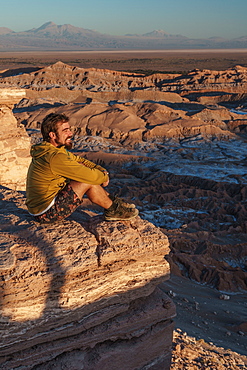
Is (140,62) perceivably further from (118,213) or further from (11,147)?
(118,213)

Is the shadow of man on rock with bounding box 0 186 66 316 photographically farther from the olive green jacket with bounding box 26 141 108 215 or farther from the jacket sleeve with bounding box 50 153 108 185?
the jacket sleeve with bounding box 50 153 108 185

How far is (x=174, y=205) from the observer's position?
41.0ft

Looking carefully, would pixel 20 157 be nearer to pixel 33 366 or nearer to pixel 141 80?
pixel 33 366

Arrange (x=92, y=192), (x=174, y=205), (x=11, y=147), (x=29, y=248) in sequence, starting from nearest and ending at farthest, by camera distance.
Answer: (x=29, y=248)
(x=92, y=192)
(x=11, y=147)
(x=174, y=205)

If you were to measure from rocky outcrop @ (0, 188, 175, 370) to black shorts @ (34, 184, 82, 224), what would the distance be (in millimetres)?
88

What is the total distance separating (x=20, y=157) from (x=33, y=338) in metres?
3.70

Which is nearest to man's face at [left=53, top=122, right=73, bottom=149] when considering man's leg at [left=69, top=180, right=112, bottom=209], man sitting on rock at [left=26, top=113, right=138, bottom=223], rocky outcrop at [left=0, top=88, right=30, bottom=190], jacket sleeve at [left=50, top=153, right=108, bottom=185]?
man sitting on rock at [left=26, top=113, right=138, bottom=223]

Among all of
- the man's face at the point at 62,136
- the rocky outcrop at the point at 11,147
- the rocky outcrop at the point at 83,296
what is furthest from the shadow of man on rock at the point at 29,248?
the rocky outcrop at the point at 11,147

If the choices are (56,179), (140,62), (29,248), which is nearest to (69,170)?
(56,179)

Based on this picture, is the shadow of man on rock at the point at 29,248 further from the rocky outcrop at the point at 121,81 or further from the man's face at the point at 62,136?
the rocky outcrop at the point at 121,81

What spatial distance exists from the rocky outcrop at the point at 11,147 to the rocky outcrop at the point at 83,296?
2.23 m

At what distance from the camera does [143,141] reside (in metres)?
20.8

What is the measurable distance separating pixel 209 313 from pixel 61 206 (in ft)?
12.6

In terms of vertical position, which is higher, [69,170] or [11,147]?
[69,170]
